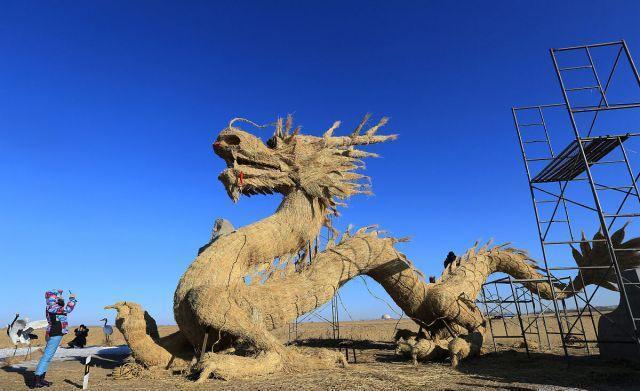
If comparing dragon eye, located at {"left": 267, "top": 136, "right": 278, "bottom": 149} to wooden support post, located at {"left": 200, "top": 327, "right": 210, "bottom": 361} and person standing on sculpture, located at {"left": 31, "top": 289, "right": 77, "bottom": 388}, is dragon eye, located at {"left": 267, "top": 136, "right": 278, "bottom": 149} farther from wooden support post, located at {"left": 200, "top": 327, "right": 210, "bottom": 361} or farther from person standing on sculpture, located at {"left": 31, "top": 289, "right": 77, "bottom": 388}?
person standing on sculpture, located at {"left": 31, "top": 289, "right": 77, "bottom": 388}

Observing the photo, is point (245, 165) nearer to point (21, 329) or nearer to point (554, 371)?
point (554, 371)

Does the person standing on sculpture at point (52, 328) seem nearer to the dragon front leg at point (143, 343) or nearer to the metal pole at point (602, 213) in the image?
the dragon front leg at point (143, 343)

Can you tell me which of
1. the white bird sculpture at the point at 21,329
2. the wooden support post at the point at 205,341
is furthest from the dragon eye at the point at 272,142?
the white bird sculpture at the point at 21,329

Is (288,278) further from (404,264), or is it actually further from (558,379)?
(558,379)

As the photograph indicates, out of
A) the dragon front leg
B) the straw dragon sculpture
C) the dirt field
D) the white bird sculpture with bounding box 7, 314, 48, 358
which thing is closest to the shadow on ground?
the dirt field

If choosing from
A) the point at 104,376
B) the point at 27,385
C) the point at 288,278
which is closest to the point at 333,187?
the point at 288,278

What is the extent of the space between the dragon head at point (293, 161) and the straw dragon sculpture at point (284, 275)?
0.02 m

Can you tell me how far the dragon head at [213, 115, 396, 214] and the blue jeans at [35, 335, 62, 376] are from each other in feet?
12.2

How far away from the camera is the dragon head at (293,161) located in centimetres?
773

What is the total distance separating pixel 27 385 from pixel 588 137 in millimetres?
10106

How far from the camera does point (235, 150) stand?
7.71 metres

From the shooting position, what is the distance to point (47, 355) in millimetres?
6039

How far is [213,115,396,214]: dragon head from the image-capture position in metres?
7.73

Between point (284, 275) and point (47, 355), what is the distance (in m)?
4.03
